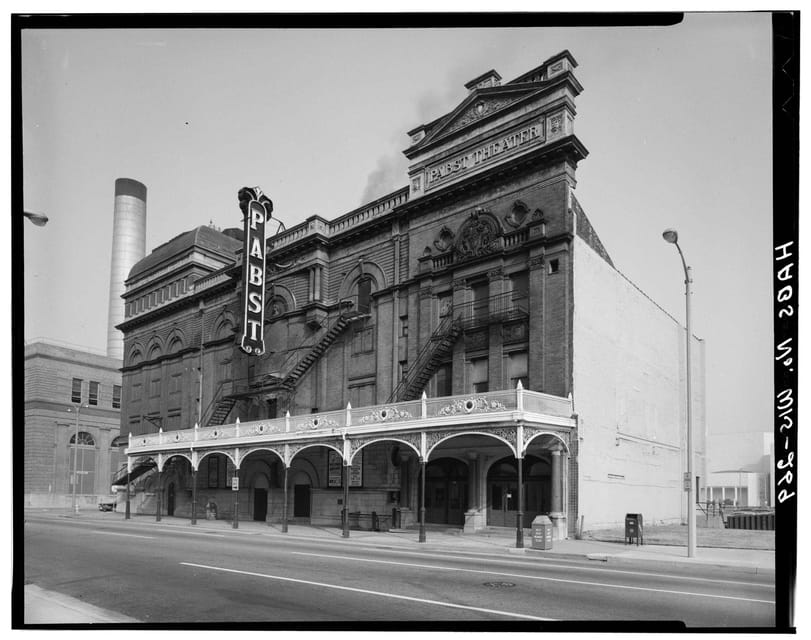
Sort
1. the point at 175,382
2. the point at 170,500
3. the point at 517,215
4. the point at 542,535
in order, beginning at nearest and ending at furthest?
the point at 542,535, the point at 517,215, the point at 170,500, the point at 175,382

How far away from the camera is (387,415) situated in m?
30.3

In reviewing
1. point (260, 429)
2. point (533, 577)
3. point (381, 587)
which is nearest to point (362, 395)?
point (260, 429)

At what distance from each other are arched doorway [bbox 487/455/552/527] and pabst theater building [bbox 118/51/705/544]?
8 centimetres

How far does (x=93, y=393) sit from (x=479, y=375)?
1688 inches

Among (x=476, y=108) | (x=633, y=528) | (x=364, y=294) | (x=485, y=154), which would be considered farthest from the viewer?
(x=364, y=294)

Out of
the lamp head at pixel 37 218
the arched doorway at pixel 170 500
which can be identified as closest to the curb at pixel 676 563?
the lamp head at pixel 37 218

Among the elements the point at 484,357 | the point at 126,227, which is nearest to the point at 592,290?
the point at 484,357

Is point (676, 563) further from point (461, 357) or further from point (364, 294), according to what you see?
point (364, 294)

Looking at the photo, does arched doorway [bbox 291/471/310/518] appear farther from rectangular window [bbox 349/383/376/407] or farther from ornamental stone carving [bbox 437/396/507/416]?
ornamental stone carving [bbox 437/396/507/416]

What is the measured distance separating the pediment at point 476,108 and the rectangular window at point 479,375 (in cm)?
1024

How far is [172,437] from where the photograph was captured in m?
42.7

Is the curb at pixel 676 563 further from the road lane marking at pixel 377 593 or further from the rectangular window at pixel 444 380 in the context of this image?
the rectangular window at pixel 444 380

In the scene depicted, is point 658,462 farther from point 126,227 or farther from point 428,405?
point 126,227

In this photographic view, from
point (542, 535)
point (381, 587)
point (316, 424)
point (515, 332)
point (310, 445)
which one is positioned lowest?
point (542, 535)
